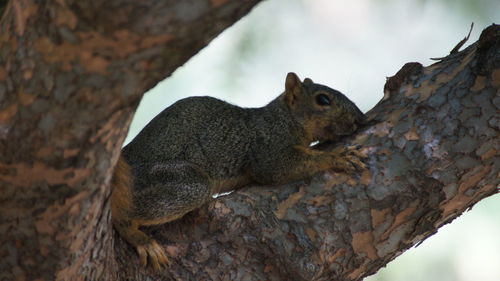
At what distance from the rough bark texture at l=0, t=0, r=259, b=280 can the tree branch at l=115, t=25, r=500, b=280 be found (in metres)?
0.52

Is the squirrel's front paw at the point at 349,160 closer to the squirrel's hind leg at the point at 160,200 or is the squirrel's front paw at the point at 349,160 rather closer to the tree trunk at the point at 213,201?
the tree trunk at the point at 213,201

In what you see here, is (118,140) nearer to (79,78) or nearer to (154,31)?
(79,78)

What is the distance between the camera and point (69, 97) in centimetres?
137

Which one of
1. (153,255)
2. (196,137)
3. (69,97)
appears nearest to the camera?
(69,97)

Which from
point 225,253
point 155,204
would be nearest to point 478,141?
point 225,253

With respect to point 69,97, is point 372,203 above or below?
below

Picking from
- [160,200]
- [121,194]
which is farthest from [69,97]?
[160,200]

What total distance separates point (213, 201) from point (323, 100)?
2.89 feet

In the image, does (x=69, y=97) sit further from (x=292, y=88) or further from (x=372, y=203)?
(x=292, y=88)

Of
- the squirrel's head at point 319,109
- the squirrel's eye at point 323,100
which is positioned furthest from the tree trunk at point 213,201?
the squirrel's eye at point 323,100

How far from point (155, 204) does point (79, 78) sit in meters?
1.01

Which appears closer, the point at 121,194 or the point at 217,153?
the point at 121,194

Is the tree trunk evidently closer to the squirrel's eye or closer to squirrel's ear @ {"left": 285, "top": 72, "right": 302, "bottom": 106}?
the squirrel's eye

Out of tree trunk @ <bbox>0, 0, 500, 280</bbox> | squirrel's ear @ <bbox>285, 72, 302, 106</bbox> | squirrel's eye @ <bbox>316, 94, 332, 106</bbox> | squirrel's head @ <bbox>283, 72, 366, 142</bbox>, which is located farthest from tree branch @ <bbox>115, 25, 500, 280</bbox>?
squirrel's ear @ <bbox>285, 72, 302, 106</bbox>
